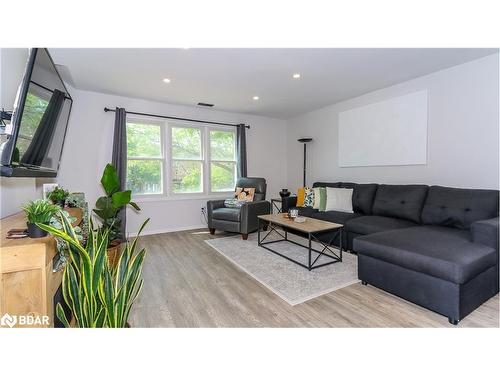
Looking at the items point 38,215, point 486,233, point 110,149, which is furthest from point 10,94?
point 486,233

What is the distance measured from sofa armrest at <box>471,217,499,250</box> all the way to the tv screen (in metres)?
3.15

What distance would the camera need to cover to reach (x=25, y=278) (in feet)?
3.61

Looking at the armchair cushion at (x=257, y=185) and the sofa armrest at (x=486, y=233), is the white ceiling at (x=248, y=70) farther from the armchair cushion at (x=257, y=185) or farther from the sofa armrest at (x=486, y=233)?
the sofa armrest at (x=486, y=233)

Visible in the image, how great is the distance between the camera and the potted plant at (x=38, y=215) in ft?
3.90

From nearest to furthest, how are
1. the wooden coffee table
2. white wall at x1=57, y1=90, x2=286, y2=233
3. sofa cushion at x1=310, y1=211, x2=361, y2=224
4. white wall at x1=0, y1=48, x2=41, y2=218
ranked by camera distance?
white wall at x1=0, y1=48, x2=41, y2=218 < the wooden coffee table < sofa cushion at x1=310, y1=211, x2=361, y2=224 < white wall at x1=57, y1=90, x2=286, y2=233

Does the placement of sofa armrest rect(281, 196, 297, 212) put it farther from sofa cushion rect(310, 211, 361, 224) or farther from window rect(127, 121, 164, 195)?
window rect(127, 121, 164, 195)

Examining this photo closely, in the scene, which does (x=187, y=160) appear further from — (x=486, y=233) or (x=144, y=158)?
(x=486, y=233)

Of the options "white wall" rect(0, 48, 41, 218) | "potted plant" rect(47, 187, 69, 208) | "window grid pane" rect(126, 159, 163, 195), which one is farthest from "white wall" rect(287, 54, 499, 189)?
"white wall" rect(0, 48, 41, 218)

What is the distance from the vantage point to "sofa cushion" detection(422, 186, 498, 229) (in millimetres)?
2307

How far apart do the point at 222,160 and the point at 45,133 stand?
323 centimetres

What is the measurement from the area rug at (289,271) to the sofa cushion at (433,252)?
1.40ft

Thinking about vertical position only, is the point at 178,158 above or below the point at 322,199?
above
